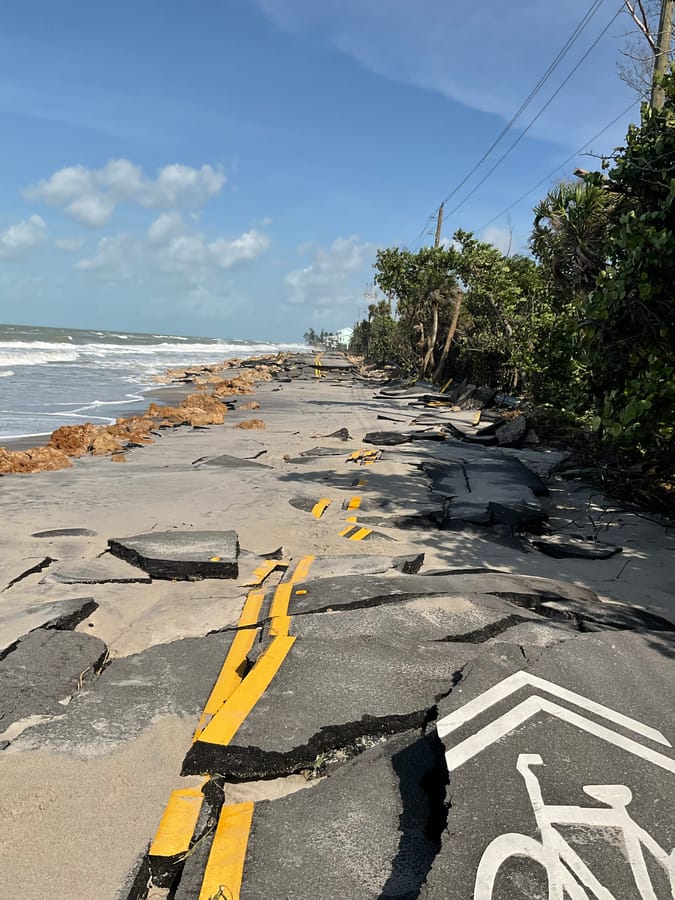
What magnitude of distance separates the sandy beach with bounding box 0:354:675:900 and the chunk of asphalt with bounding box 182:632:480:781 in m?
0.11

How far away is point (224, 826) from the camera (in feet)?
7.98

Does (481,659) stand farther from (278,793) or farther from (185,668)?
(185,668)

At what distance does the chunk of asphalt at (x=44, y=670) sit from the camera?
3182mm

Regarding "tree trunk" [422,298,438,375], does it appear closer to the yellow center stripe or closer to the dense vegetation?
the dense vegetation

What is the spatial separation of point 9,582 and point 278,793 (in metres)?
3.47

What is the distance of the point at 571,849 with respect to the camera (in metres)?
2.08

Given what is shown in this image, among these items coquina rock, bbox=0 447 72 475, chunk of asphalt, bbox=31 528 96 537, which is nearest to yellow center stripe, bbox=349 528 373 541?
chunk of asphalt, bbox=31 528 96 537

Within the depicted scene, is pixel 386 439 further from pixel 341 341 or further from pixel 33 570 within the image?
pixel 341 341

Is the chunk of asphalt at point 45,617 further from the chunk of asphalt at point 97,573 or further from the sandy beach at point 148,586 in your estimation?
the chunk of asphalt at point 97,573

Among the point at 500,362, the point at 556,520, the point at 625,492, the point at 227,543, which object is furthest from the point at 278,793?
the point at 500,362

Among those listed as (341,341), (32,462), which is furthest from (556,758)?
(341,341)

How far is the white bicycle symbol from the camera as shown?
1.94 m

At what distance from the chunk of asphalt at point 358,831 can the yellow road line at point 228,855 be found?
0.03 m

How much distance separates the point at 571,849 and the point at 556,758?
0.46 m
